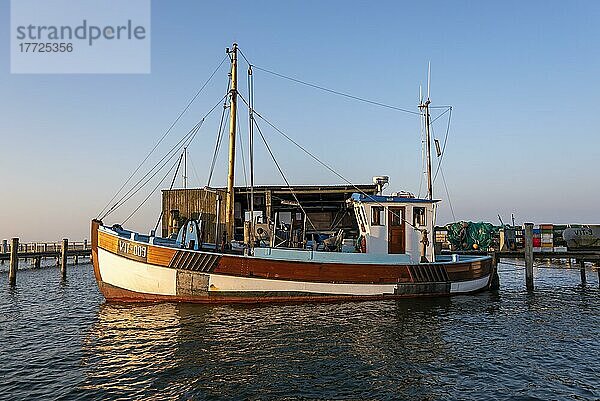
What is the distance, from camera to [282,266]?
18.8 m

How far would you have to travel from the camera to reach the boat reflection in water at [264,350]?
32.3ft

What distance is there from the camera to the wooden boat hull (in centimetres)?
1847

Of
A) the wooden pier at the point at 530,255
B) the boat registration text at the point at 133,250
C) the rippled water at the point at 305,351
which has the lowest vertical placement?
the rippled water at the point at 305,351

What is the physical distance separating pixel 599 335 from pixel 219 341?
Result: 1159 cm

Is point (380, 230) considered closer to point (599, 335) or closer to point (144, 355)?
point (599, 335)

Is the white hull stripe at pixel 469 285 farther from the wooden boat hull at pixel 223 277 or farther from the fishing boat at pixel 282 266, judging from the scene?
the wooden boat hull at pixel 223 277

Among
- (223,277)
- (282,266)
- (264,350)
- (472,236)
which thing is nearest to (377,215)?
(282,266)

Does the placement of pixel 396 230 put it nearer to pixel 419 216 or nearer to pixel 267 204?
pixel 419 216

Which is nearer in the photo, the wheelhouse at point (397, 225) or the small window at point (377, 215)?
the wheelhouse at point (397, 225)

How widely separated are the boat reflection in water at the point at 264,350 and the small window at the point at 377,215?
4017 mm

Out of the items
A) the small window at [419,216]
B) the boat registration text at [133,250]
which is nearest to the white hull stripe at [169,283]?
the boat registration text at [133,250]

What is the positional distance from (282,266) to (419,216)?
687 cm

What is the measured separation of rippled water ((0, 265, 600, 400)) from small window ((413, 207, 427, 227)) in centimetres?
355

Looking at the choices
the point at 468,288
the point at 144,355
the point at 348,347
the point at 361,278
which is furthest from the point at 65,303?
the point at 468,288
